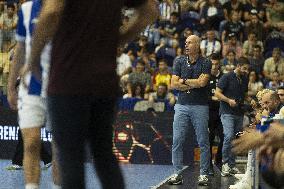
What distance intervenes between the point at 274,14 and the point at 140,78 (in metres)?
5.17

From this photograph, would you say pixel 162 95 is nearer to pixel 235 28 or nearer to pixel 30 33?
pixel 235 28

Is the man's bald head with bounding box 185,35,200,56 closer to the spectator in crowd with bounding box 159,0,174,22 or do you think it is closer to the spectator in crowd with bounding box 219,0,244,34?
the spectator in crowd with bounding box 219,0,244,34

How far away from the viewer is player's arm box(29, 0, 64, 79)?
4121 mm

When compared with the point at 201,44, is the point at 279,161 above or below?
below

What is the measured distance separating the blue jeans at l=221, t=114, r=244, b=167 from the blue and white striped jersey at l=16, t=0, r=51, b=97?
629 centimetres

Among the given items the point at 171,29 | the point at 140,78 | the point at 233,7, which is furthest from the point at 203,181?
the point at 233,7

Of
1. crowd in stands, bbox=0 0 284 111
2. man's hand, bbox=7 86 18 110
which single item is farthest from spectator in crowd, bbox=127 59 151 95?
man's hand, bbox=7 86 18 110

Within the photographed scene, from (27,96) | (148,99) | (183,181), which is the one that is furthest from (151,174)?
(27,96)

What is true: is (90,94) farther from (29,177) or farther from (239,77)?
(239,77)

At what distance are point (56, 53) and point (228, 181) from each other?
7768 millimetres

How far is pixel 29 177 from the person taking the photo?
253 inches

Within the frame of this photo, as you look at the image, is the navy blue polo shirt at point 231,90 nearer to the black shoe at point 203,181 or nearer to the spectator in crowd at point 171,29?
the black shoe at point 203,181

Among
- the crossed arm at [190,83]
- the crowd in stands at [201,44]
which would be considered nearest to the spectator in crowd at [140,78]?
the crowd in stands at [201,44]

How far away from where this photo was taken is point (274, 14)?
66.7ft
